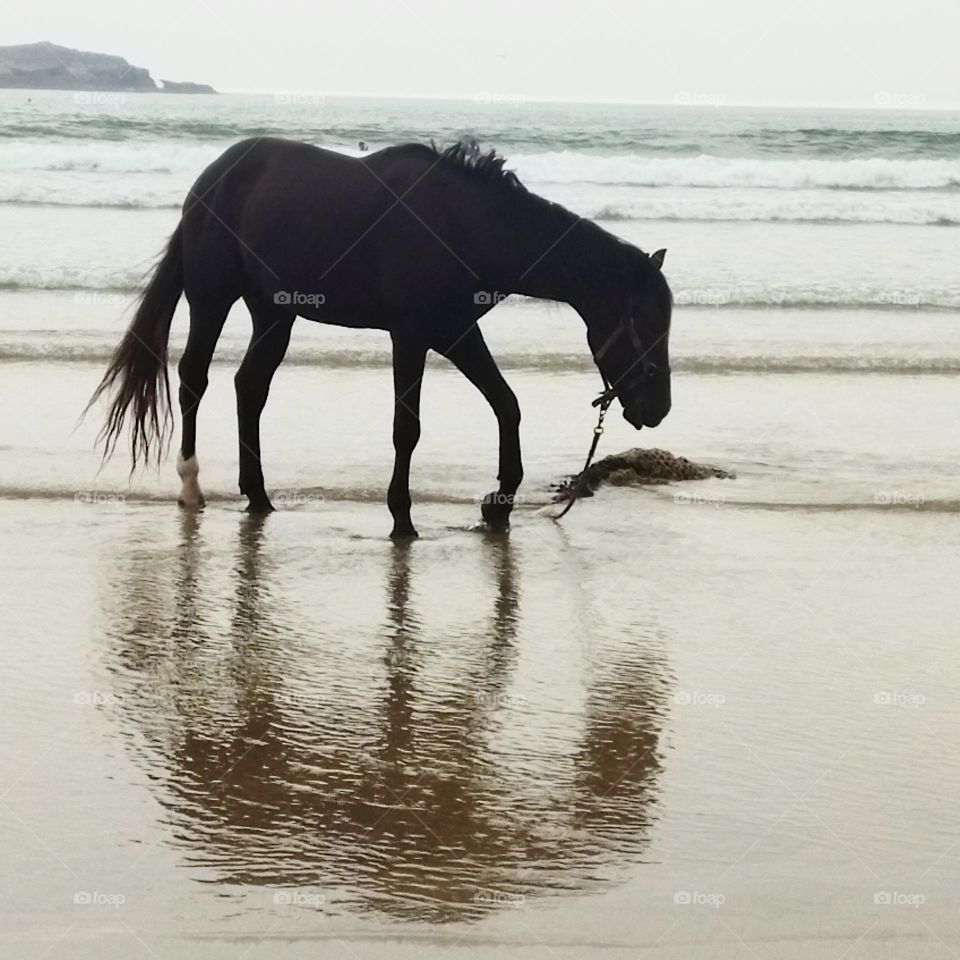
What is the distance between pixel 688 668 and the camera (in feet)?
13.1

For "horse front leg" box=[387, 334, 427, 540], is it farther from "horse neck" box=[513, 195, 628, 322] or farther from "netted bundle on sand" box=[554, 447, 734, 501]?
"netted bundle on sand" box=[554, 447, 734, 501]

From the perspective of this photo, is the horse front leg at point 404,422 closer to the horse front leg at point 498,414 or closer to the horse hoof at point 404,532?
the horse hoof at point 404,532

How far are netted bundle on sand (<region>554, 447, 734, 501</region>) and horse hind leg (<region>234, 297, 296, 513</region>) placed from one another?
1319 mm

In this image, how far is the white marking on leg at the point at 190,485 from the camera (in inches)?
231

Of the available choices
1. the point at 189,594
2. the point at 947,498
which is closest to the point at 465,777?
the point at 189,594

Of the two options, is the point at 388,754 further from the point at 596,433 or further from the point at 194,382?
the point at 194,382

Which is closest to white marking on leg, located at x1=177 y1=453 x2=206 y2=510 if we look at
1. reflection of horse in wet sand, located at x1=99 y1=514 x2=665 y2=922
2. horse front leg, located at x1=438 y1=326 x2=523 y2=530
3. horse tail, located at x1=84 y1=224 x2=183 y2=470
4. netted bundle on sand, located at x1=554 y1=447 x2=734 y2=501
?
horse tail, located at x1=84 y1=224 x2=183 y2=470

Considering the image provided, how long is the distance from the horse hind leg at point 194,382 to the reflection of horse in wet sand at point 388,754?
1.25 m

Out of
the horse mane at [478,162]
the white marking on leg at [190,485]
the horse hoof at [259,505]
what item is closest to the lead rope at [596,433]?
the horse mane at [478,162]

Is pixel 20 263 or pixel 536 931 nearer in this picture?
pixel 536 931

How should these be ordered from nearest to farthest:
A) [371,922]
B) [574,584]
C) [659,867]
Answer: [371,922]
[659,867]
[574,584]

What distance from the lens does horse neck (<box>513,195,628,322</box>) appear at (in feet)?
18.0

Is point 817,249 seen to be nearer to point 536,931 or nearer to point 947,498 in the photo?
point 947,498

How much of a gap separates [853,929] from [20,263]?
41.3ft
